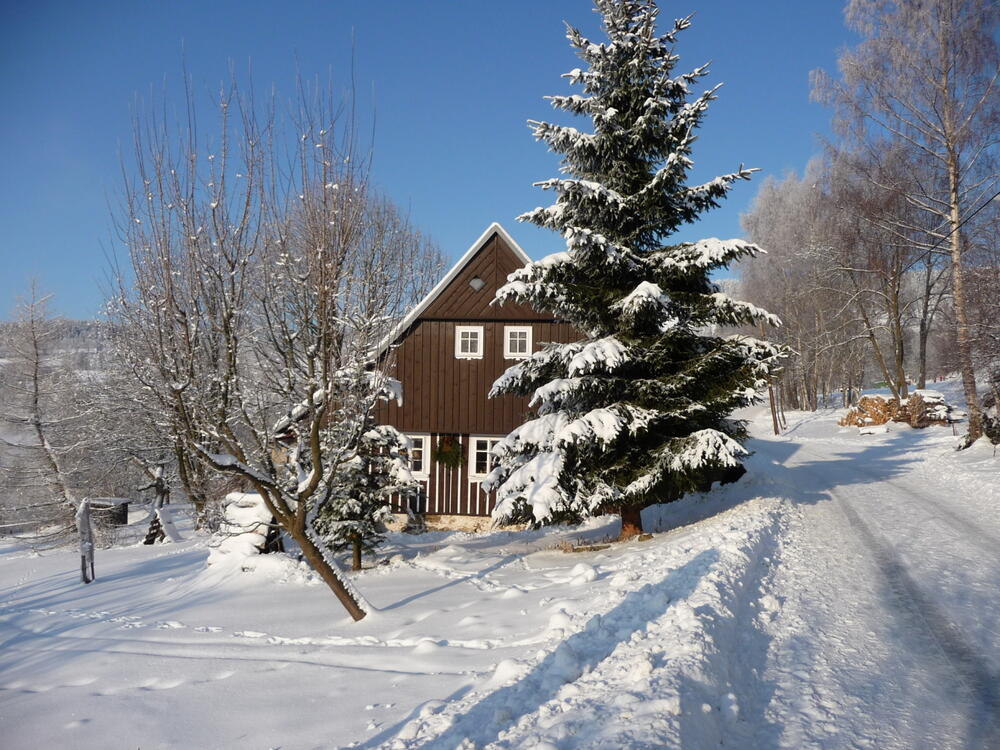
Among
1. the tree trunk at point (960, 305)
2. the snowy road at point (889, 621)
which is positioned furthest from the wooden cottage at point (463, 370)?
the tree trunk at point (960, 305)

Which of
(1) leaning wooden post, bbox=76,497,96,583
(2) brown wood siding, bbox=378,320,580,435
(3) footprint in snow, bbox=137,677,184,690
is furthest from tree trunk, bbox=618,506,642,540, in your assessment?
(1) leaning wooden post, bbox=76,497,96,583

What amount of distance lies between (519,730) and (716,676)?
62.6 inches

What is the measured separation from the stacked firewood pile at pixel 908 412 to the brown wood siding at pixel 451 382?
18331 millimetres

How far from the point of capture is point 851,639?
5367 millimetres

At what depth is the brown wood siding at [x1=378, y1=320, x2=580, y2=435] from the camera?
16.9m

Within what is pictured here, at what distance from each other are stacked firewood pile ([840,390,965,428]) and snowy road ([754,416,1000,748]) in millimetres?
14627

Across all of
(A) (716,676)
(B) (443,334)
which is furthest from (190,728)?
(B) (443,334)

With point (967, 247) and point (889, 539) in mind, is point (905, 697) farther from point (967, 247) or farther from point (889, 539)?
point (967, 247)

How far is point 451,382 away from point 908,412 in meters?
21.2

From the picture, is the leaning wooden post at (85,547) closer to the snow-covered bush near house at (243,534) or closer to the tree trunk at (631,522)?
the snow-covered bush near house at (243,534)

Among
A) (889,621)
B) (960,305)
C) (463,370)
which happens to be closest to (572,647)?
(889,621)

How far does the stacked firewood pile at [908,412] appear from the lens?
25250 millimetres

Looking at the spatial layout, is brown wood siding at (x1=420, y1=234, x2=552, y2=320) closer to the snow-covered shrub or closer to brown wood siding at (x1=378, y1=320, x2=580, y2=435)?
brown wood siding at (x1=378, y1=320, x2=580, y2=435)

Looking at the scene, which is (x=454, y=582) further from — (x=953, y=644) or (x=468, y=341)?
(x=468, y=341)
